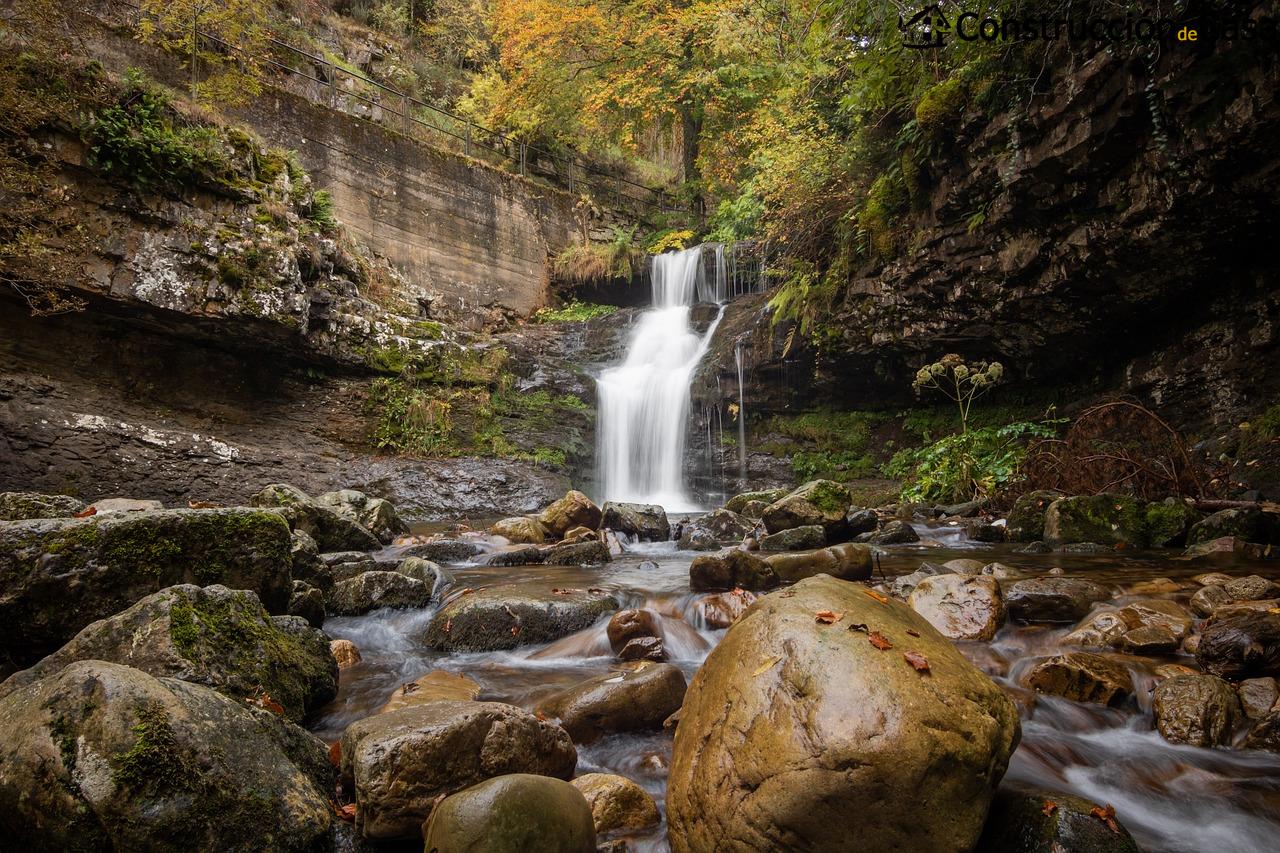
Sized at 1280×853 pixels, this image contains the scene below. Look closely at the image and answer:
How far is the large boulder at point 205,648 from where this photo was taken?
7.85 ft

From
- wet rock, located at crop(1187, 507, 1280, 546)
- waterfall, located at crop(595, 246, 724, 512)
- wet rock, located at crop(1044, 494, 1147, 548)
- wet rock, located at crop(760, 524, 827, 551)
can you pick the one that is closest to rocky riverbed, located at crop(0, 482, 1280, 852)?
wet rock, located at crop(1187, 507, 1280, 546)

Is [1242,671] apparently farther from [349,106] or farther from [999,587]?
[349,106]

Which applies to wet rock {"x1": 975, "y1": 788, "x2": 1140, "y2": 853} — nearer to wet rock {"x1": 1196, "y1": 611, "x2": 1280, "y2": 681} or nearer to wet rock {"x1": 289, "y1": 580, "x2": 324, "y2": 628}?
wet rock {"x1": 1196, "y1": 611, "x2": 1280, "y2": 681}

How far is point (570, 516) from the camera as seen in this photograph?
865cm

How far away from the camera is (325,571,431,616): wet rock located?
15.9ft

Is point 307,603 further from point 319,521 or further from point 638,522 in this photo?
point 638,522

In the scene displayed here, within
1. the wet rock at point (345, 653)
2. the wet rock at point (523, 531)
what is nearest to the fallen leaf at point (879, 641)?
the wet rock at point (345, 653)

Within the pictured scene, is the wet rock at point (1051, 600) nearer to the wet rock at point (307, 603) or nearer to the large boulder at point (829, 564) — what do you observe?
the large boulder at point (829, 564)

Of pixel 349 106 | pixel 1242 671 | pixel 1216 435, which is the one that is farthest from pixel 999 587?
pixel 349 106

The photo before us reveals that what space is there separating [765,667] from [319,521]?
6524 millimetres

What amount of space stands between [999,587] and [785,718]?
9.52 ft

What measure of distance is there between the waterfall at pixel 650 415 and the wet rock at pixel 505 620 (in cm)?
865

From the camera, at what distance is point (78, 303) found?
828cm

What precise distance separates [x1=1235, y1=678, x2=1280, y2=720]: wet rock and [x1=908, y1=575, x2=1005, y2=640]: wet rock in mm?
1153
